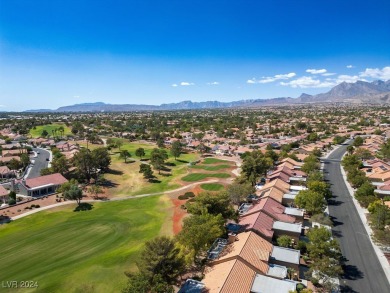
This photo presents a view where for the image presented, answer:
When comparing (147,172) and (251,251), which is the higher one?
(251,251)

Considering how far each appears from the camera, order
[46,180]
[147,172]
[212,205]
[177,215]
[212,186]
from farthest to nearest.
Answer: [147,172] → [212,186] → [46,180] → [177,215] → [212,205]

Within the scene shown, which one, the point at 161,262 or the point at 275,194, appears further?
the point at 275,194

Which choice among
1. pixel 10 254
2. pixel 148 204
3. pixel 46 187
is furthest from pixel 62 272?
pixel 46 187

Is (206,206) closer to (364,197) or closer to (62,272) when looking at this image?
(62,272)

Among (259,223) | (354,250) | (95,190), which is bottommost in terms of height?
(354,250)

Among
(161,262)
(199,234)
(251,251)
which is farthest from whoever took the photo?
(199,234)

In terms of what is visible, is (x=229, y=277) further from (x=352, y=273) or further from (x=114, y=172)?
(x=114, y=172)

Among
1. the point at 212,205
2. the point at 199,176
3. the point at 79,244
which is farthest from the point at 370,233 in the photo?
the point at 199,176
